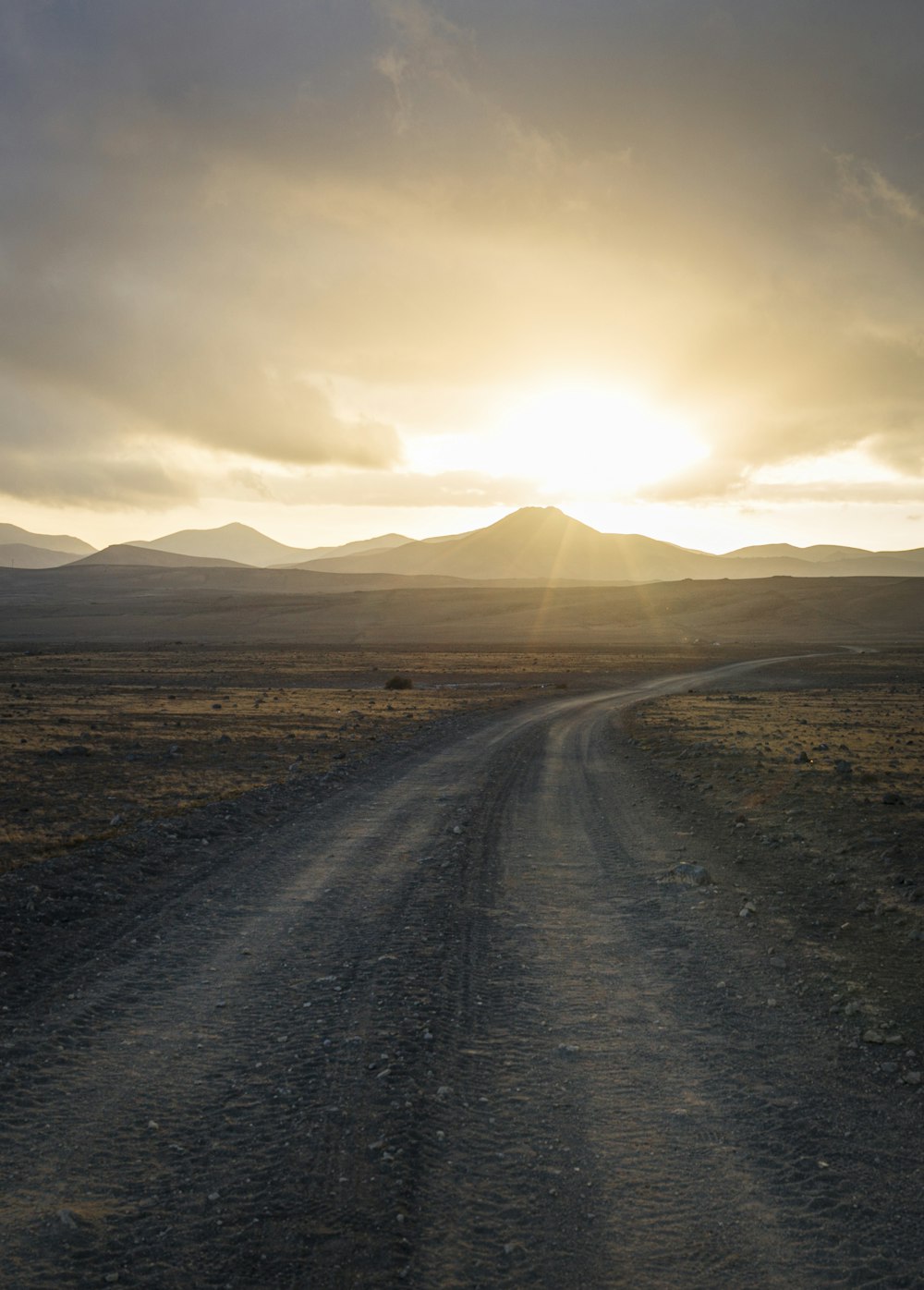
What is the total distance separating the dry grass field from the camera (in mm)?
19266

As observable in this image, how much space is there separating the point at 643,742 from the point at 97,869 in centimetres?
2025

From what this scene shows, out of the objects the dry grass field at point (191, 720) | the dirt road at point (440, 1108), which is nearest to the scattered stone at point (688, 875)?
the dirt road at point (440, 1108)

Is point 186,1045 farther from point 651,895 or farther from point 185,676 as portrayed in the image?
point 185,676

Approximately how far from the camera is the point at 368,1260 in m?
4.90

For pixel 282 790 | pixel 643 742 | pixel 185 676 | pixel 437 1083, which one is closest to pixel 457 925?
pixel 437 1083

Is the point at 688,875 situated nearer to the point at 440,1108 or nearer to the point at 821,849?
the point at 821,849

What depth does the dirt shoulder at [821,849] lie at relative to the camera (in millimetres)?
8758

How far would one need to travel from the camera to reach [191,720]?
35719 mm

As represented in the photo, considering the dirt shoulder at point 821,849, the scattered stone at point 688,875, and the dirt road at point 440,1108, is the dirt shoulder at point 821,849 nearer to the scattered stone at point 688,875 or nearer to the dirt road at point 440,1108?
the scattered stone at point 688,875

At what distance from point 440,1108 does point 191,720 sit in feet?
103

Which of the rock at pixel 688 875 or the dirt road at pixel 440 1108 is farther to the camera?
the rock at pixel 688 875

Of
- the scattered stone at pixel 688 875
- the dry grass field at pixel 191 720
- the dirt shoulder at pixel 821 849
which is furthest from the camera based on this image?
the dry grass field at pixel 191 720

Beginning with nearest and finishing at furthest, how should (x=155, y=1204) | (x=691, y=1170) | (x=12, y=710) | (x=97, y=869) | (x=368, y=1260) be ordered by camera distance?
1. (x=368, y=1260)
2. (x=155, y=1204)
3. (x=691, y=1170)
4. (x=97, y=869)
5. (x=12, y=710)

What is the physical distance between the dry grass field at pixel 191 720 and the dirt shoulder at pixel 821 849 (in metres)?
11.0
